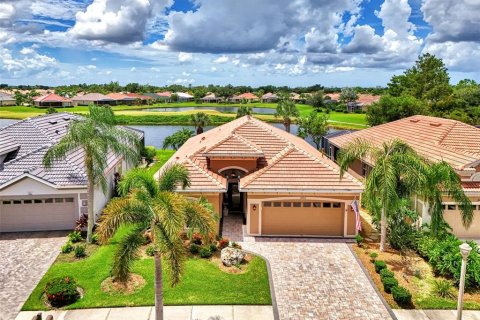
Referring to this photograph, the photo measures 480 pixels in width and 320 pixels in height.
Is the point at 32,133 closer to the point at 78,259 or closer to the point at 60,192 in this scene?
the point at 60,192

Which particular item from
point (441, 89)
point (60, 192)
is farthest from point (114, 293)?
point (441, 89)

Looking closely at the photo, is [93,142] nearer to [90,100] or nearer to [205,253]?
[205,253]

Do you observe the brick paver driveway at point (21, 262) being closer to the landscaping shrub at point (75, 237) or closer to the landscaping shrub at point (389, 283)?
the landscaping shrub at point (75, 237)

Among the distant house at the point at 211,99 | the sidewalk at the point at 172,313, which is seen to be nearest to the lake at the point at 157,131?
the sidewalk at the point at 172,313

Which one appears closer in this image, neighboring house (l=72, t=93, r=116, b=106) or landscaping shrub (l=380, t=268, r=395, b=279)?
landscaping shrub (l=380, t=268, r=395, b=279)

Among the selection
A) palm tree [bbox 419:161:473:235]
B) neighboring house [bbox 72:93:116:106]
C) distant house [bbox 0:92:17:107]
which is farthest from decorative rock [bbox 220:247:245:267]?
distant house [bbox 0:92:17:107]

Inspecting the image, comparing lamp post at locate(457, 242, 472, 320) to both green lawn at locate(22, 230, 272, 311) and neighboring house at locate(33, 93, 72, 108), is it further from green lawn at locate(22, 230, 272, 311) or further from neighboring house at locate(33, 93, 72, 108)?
neighboring house at locate(33, 93, 72, 108)
